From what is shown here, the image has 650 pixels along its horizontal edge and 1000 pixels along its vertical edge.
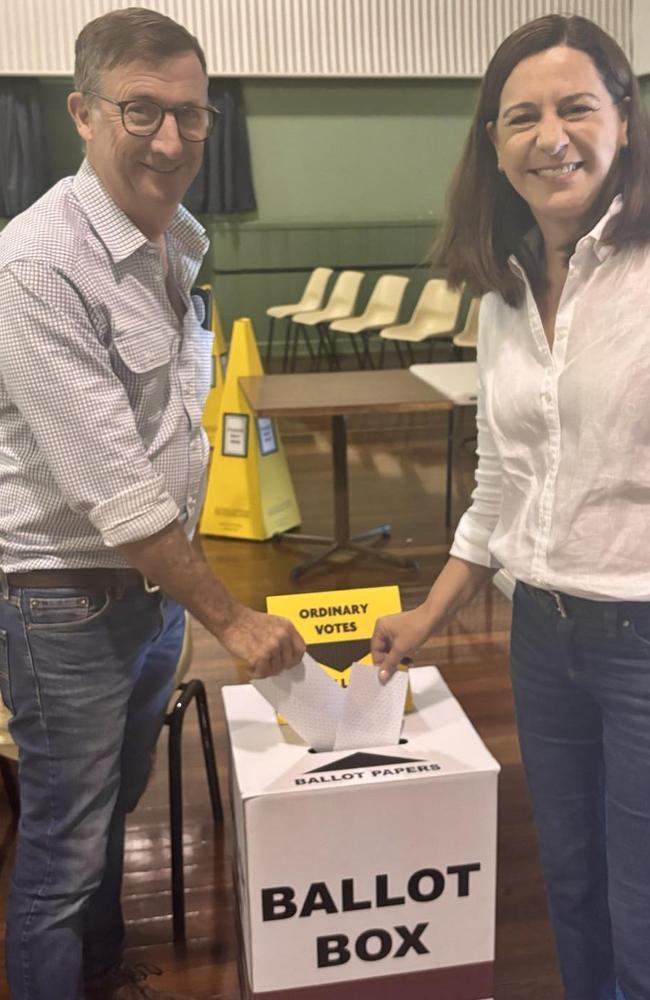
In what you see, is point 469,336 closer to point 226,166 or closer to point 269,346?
point 269,346

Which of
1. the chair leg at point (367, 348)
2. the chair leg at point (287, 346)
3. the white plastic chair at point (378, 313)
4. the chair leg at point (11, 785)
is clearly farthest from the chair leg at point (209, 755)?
the chair leg at point (287, 346)

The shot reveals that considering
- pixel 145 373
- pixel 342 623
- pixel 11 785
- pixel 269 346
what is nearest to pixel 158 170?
pixel 145 373

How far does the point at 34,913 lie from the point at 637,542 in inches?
41.2

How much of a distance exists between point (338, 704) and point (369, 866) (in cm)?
24

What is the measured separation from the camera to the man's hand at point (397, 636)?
1.46 m

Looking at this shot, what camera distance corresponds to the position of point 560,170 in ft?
3.76

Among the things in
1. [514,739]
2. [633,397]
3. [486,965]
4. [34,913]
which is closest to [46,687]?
[34,913]

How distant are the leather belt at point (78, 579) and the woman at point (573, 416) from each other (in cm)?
41

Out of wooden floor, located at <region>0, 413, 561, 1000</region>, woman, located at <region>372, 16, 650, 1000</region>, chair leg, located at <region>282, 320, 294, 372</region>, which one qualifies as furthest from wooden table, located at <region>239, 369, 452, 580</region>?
chair leg, located at <region>282, 320, 294, 372</region>

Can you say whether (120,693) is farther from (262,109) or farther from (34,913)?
(262,109)

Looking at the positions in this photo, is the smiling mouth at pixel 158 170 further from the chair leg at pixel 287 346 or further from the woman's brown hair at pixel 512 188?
the chair leg at pixel 287 346

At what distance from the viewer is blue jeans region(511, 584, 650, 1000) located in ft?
3.92

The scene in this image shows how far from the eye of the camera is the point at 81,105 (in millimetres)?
1354

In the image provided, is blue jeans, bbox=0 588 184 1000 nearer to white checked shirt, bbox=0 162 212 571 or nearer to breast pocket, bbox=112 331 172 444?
white checked shirt, bbox=0 162 212 571
